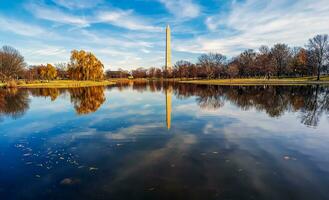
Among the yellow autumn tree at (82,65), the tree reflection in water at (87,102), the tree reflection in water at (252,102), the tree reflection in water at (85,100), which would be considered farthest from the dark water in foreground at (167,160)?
the yellow autumn tree at (82,65)

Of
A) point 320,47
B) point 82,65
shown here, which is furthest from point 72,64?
point 320,47

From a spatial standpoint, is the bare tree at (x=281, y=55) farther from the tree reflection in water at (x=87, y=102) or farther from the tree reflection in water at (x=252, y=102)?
the tree reflection in water at (x=87, y=102)

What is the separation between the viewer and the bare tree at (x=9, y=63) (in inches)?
2840

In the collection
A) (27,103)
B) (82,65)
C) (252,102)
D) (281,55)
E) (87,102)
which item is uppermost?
(281,55)

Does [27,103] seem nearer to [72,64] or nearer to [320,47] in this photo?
[72,64]

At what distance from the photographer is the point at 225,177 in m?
6.50

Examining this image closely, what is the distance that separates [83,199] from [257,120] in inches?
493

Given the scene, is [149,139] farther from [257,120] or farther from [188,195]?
[257,120]

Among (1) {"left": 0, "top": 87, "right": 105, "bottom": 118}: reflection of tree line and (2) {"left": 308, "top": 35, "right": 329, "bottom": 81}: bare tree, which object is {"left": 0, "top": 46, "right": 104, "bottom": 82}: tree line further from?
(2) {"left": 308, "top": 35, "right": 329, "bottom": 81}: bare tree

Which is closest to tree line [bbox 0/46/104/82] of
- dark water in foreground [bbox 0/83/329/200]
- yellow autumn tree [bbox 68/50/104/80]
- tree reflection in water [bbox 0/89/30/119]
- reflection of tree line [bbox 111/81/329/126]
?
yellow autumn tree [bbox 68/50/104/80]

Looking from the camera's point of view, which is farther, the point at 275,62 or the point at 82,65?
the point at 275,62

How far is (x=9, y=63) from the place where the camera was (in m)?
72.5

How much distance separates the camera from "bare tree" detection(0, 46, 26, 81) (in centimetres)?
7212

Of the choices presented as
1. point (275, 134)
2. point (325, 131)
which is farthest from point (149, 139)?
point (325, 131)
